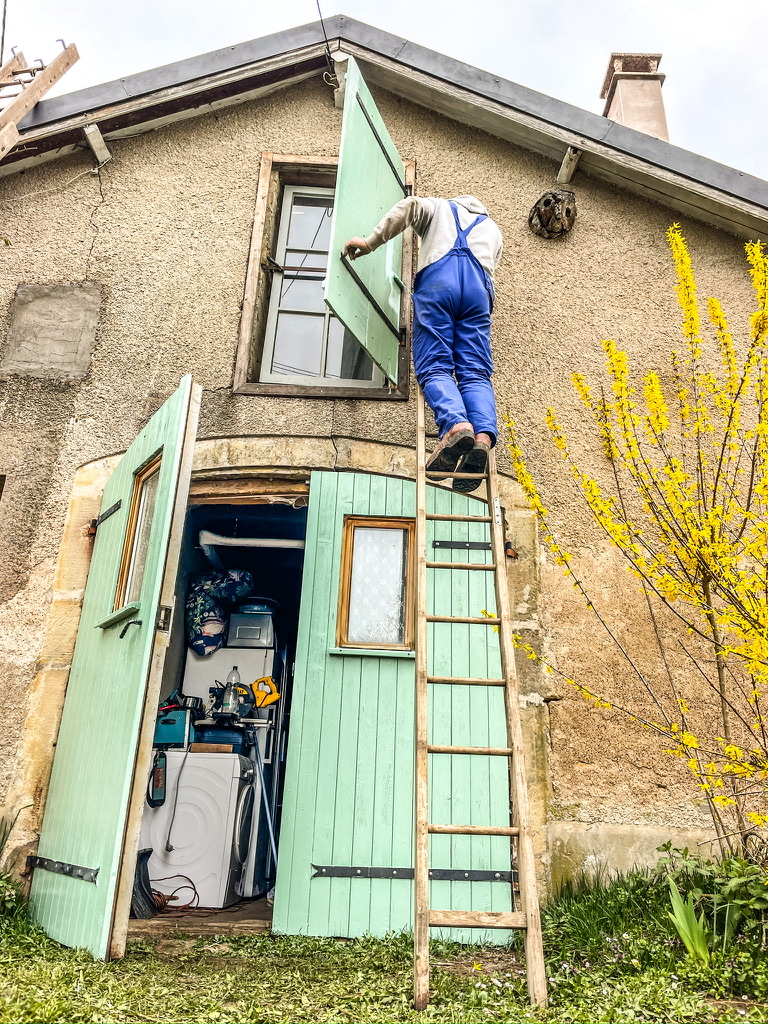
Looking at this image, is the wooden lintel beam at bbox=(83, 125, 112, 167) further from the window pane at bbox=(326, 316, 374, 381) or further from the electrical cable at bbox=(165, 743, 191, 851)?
the electrical cable at bbox=(165, 743, 191, 851)

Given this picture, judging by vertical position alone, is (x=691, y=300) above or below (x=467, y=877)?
above

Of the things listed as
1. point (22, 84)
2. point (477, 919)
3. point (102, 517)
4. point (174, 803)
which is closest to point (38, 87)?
point (22, 84)

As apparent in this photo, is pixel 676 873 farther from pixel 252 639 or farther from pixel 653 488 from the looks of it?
pixel 252 639

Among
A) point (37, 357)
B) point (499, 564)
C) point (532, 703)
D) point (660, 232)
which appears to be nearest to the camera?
point (499, 564)

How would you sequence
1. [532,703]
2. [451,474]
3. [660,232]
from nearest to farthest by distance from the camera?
[451,474] → [532,703] → [660,232]

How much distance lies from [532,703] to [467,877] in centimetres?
93

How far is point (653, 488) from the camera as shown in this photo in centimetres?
445

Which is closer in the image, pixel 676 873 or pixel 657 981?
pixel 657 981

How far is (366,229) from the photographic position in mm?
4227

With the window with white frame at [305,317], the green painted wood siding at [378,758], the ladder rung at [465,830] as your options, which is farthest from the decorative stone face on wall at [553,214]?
the ladder rung at [465,830]

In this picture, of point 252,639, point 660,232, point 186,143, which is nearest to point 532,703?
point 252,639

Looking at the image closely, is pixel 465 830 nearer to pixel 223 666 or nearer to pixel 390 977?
pixel 390 977

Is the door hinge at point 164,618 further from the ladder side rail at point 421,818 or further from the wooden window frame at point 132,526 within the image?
the ladder side rail at point 421,818

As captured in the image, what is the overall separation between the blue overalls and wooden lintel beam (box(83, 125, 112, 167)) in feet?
9.27
